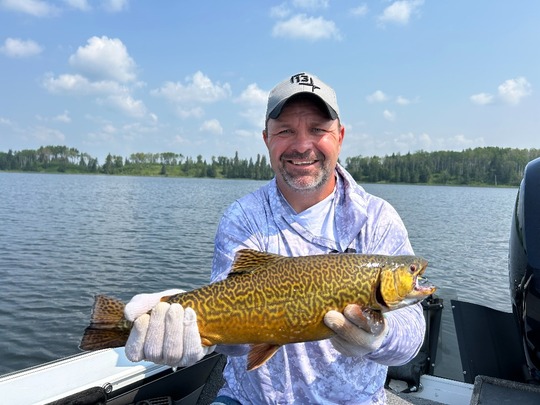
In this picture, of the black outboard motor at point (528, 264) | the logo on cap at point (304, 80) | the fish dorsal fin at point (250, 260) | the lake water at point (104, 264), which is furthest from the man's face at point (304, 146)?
the lake water at point (104, 264)

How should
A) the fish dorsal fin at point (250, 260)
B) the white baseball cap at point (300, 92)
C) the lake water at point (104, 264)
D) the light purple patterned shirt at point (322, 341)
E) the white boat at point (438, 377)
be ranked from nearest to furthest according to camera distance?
the fish dorsal fin at point (250, 260)
the light purple patterned shirt at point (322, 341)
the white baseball cap at point (300, 92)
the white boat at point (438, 377)
the lake water at point (104, 264)

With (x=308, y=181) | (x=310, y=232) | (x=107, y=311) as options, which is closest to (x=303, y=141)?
(x=308, y=181)

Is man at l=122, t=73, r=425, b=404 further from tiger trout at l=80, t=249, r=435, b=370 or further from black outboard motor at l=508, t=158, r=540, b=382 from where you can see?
Result: black outboard motor at l=508, t=158, r=540, b=382

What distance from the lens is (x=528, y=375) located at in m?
4.33

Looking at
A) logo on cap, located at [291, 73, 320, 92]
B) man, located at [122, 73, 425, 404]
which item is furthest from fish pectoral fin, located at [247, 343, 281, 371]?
logo on cap, located at [291, 73, 320, 92]

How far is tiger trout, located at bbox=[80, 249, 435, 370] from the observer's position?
112 inches

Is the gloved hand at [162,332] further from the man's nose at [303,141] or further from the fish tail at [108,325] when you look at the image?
the man's nose at [303,141]

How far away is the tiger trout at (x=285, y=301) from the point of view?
2854mm

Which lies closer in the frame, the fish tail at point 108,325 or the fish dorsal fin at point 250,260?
the fish tail at point 108,325

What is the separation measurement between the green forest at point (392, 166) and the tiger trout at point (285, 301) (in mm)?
107166

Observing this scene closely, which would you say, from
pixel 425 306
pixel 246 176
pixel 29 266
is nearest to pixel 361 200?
pixel 425 306

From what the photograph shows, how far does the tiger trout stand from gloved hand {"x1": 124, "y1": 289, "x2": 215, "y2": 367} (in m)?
0.07

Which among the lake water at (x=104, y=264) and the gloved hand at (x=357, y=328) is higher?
the gloved hand at (x=357, y=328)

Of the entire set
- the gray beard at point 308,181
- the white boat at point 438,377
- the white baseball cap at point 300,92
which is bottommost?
the white boat at point 438,377
